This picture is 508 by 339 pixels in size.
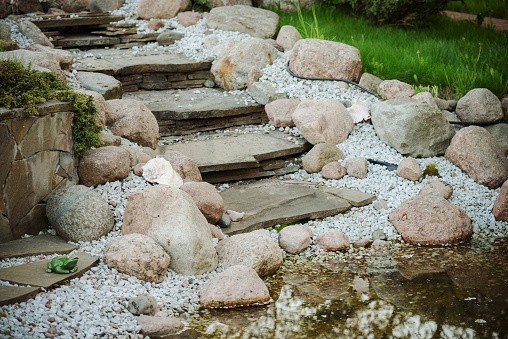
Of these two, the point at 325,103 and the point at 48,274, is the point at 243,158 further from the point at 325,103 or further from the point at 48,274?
the point at 48,274

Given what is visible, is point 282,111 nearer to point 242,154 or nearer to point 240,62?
point 242,154

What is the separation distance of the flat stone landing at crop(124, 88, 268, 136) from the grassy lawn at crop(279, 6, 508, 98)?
1493mm

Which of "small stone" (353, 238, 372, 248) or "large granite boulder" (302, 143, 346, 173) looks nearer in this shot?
"small stone" (353, 238, 372, 248)

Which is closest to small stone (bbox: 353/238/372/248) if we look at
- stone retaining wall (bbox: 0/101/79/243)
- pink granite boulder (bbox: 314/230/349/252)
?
pink granite boulder (bbox: 314/230/349/252)

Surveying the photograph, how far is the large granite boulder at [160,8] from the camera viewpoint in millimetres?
8188

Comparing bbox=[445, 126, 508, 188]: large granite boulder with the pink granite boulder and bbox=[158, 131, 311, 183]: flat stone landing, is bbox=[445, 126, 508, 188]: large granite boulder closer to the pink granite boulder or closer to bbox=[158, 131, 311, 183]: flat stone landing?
bbox=[158, 131, 311, 183]: flat stone landing

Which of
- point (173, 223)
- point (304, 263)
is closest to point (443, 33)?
point (304, 263)

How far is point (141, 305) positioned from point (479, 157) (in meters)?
3.50

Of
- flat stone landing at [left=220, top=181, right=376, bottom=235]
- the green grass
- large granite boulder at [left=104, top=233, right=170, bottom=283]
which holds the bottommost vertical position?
flat stone landing at [left=220, top=181, right=376, bottom=235]

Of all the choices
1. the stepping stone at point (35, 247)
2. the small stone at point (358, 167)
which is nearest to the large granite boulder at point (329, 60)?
the small stone at point (358, 167)

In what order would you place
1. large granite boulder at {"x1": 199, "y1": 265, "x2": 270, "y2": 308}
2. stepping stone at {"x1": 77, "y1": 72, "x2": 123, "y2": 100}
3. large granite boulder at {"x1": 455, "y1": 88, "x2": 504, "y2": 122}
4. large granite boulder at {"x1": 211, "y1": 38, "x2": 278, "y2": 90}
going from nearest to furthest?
large granite boulder at {"x1": 199, "y1": 265, "x2": 270, "y2": 308} < stepping stone at {"x1": 77, "y1": 72, "x2": 123, "y2": 100} < large granite boulder at {"x1": 455, "y1": 88, "x2": 504, "y2": 122} < large granite boulder at {"x1": 211, "y1": 38, "x2": 278, "y2": 90}

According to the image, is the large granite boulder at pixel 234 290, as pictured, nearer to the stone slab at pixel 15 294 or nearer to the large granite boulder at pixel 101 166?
the stone slab at pixel 15 294

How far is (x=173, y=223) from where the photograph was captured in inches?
133

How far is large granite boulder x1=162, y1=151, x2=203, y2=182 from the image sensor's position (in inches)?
173
